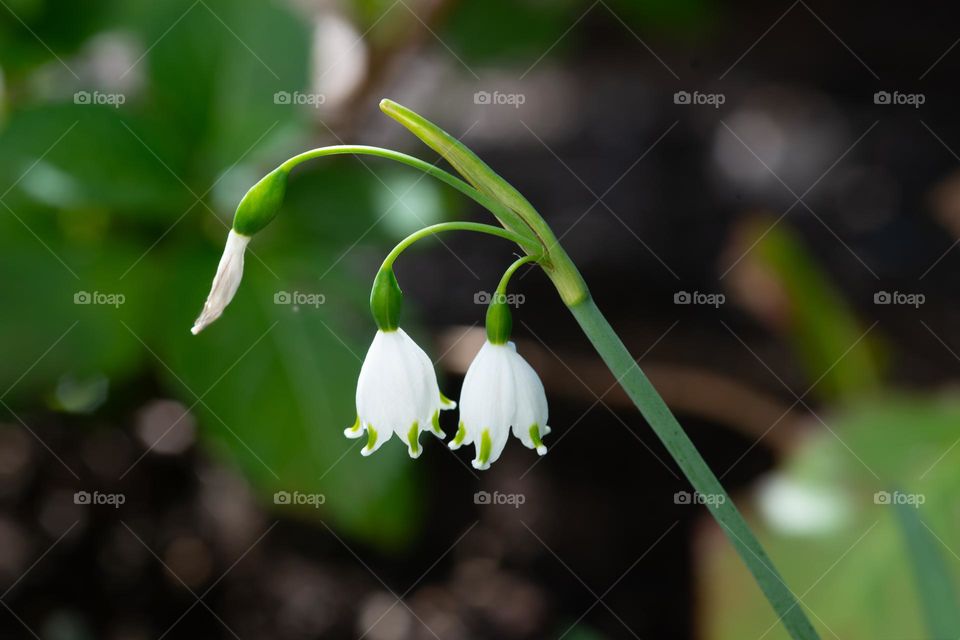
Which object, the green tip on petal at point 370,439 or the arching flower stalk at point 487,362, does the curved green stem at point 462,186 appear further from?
the green tip on petal at point 370,439

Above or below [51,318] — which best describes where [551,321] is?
above

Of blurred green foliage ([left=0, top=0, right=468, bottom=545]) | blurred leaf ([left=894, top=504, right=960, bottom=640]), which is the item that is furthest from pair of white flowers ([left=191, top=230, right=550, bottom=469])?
blurred green foliage ([left=0, top=0, right=468, bottom=545])

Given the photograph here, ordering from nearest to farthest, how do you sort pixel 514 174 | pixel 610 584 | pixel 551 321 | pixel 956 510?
pixel 956 510, pixel 610 584, pixel 551 321, pixel 514 174

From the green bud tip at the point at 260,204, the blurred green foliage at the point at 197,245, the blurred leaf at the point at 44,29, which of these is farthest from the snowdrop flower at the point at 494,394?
the blurred leaf at the point at 44,29

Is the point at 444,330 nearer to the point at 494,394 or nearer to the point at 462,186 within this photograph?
the point at 494,394

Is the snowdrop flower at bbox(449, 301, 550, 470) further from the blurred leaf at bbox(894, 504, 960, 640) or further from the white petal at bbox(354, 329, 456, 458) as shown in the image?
the blurred leaf at bbox(894, 504, 960, 640)

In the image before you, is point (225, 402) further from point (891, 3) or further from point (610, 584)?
point (891, 3)

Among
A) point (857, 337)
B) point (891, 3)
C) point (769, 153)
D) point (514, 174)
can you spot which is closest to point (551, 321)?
point (514, 174)
